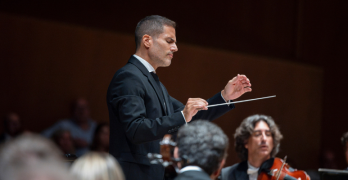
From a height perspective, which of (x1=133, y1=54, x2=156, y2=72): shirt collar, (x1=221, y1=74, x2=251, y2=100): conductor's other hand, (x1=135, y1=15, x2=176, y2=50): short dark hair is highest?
(x1=135, y1=15, x2=176, y2=50): short dark hair

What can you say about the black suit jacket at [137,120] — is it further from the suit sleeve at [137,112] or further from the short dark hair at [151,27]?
the short dark hair at [151,27]

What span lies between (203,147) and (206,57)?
14.0 ft

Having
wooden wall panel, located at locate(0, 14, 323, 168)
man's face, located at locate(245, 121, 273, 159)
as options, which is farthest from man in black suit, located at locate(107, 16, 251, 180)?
wooden wall panel, located at locate(0, 14, 323, 168)

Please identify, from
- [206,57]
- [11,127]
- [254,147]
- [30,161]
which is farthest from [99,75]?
[30,161]

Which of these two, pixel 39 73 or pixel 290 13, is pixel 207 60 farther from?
pixel 39 73

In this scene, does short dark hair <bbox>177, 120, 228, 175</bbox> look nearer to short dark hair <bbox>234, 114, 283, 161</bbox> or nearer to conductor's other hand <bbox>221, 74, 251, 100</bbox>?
conductor's other hand <bbox>221, 74, 251, 100</bbox>

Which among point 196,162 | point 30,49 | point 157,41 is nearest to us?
point 196,162

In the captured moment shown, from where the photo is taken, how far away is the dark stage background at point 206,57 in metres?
4.79

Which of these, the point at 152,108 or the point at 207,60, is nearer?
the point at 152,108

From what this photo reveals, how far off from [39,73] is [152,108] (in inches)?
103

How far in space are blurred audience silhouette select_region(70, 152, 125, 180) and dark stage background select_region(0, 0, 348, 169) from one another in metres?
3.44

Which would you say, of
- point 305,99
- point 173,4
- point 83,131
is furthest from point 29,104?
point 305,99

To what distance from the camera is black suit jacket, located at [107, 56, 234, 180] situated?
7.63 ft

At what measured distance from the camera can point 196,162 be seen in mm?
1872
